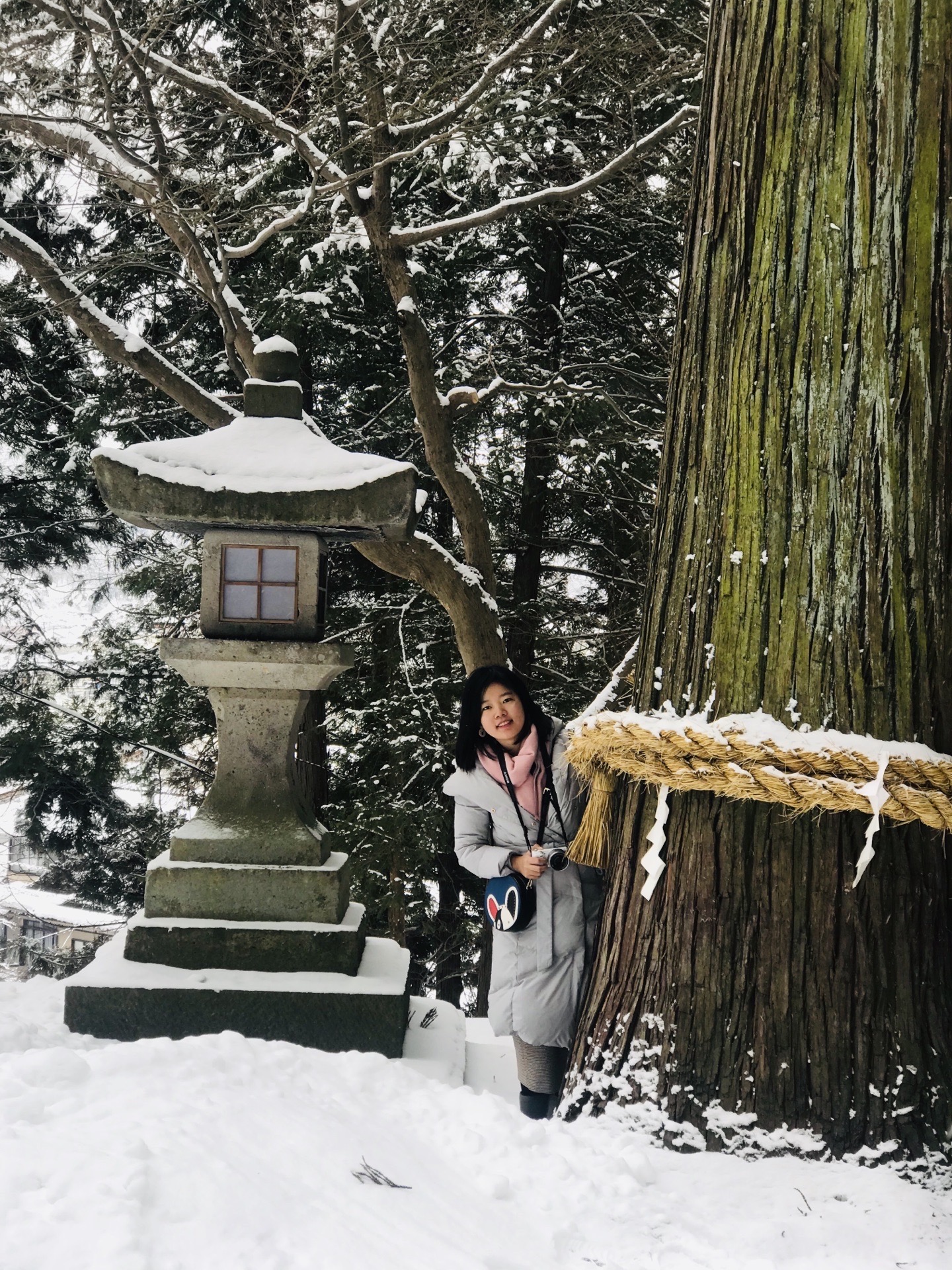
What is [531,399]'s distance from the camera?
8930mm

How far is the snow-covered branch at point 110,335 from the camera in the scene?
686cm

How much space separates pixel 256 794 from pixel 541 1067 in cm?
150

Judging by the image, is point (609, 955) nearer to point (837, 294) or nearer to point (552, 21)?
point (837, 294)

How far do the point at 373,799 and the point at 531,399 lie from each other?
153 inches

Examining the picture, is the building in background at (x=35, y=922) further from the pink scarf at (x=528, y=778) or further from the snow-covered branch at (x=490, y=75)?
→ the pink scarf at (x=528, y=778)

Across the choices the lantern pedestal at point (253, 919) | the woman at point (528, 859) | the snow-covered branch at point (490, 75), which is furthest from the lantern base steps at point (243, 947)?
the snow-covered branch at point (490, 75)

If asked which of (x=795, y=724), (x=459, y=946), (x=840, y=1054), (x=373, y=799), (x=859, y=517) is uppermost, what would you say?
(x=859, y=517)

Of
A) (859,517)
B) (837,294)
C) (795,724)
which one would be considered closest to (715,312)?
(837,294)

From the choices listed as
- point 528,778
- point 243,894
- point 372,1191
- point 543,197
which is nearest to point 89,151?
point 543,197

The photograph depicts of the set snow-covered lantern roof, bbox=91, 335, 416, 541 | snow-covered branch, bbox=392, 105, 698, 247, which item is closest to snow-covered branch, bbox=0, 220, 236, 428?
snow-covered branch, bbox=392, 105, 698, 247

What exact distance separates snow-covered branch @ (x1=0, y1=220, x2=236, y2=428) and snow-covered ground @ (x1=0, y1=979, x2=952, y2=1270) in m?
5.51

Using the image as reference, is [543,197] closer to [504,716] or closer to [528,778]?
[504,716]

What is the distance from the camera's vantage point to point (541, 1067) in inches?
114

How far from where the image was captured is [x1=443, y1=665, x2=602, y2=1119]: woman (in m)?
2.85
